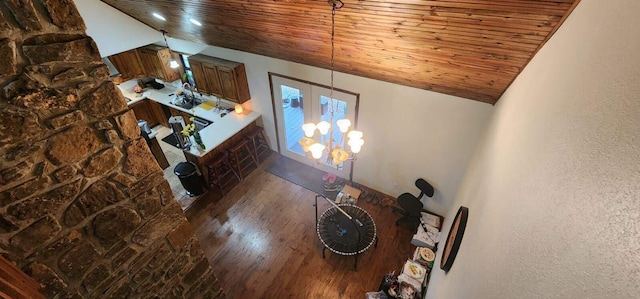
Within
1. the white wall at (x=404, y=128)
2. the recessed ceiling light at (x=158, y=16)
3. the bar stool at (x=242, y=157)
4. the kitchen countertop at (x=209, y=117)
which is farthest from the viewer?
the bar stool at (x=242, y=157)

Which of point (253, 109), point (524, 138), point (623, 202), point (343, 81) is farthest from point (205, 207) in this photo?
point (623, 202)

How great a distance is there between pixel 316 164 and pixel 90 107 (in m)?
4.31

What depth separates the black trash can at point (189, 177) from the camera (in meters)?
4.39

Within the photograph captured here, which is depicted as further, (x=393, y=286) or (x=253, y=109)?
(x=253, y=109)

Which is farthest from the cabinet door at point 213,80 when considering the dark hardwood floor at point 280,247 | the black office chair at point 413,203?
the black office chair at point 413,203

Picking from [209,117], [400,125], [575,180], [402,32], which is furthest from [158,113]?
[575,180]

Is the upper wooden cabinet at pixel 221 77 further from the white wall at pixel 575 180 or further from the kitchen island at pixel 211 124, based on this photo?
the white wall at pixel 575 180

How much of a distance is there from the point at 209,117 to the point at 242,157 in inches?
43.6

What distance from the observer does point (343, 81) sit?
156 inches

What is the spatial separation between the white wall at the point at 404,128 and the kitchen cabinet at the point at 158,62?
1213mm

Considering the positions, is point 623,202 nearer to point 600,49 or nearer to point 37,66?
point 600,49

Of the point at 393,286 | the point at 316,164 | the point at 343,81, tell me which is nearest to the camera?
the point at 393,286

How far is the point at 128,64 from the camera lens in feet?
19.4

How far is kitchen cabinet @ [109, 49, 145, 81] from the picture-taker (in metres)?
5.77
